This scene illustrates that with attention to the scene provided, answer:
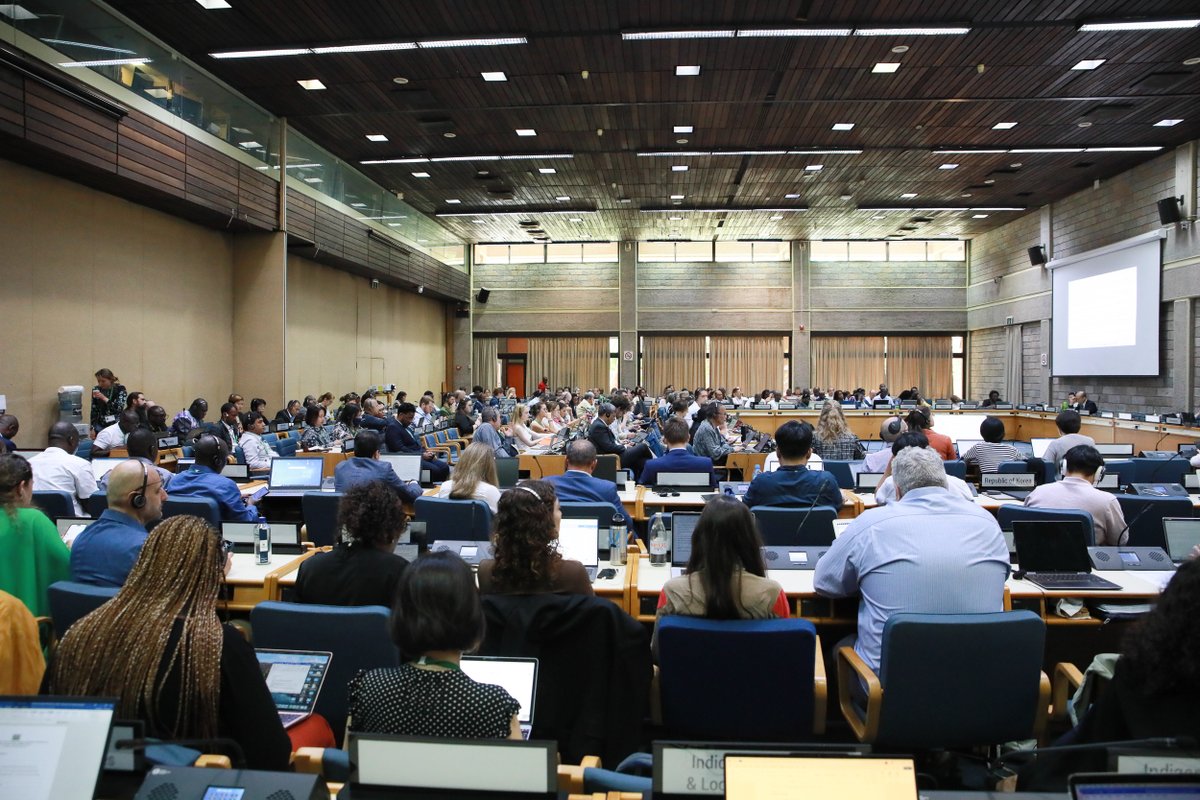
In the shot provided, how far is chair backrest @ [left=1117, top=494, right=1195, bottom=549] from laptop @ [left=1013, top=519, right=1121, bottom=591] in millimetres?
1556

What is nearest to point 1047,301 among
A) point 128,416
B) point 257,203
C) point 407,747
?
point 257,203

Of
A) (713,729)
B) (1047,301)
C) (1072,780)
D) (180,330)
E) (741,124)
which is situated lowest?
(713,729)

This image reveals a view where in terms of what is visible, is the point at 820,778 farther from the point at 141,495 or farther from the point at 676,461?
the point at 676,461

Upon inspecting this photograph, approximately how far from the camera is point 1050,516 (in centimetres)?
390

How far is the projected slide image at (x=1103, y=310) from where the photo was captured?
47.3 ft

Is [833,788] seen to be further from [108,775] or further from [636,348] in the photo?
[636,348]

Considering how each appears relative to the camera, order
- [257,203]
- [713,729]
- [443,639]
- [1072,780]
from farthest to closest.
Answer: [257,203], [713,729], [443,639], [1072,780]

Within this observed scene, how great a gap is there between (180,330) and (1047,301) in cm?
1770

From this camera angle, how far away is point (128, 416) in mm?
7555

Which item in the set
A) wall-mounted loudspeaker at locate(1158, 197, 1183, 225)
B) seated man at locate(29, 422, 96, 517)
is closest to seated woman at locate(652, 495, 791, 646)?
seated man at locate(29, 422, 96, 517)

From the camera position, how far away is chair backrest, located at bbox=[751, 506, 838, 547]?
14.0 ft

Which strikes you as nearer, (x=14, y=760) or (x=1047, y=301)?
(x=14, y=760)

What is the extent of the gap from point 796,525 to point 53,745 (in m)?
3.56

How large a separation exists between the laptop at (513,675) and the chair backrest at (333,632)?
1.24ft
